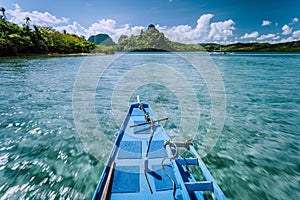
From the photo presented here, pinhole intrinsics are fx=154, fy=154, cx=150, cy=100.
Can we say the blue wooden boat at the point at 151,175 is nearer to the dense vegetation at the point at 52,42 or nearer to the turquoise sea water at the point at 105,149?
the turquoise sea water at the point at 105,149

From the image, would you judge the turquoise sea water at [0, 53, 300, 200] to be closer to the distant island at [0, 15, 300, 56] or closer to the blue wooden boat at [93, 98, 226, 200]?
the blue wooden boat at [93, 98, 226, 200]

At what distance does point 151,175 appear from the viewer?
9.70 feet

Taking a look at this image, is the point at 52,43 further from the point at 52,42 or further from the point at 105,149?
the point at 105,149

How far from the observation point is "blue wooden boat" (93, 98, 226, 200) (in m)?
2.45

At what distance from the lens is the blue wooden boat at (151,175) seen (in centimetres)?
245

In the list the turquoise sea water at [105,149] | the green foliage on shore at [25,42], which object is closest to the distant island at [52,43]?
the green foliage on shore at [25,42]

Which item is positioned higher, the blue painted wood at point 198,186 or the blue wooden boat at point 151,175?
the blue painted wood at point 198,186

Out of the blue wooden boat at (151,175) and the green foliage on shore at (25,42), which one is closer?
the blue wooden boat at (151,175)

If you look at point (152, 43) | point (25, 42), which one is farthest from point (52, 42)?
point (152, 43)

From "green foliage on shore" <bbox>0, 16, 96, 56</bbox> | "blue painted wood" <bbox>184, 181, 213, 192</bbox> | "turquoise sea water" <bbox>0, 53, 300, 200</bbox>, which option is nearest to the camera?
"blue painted wood" <bbox>184, 181, 213, 192</bbox>

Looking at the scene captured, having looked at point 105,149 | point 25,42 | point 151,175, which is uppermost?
point 25,42

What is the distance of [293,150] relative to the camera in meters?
5.01

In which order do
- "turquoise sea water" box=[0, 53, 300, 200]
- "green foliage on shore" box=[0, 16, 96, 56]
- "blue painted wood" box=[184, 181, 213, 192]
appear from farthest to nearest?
1. "green foliage on shore" box=[0, 16, 96, 56]
2. "turquoise sea water" box=[0, 53, 300, 200]
3. "blue painted wood" box=[184, 181, 213, 192]

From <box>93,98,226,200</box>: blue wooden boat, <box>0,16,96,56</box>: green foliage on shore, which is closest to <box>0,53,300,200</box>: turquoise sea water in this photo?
<box>93,98,226,200</box>: blue wooden boat
